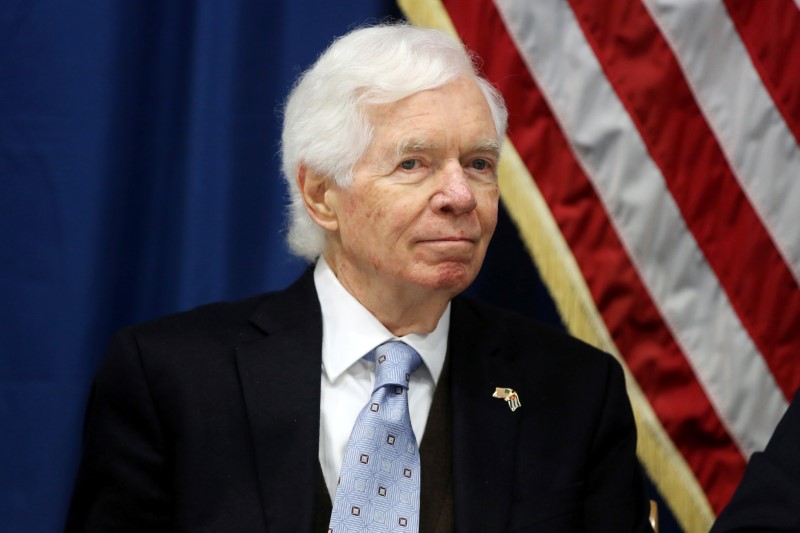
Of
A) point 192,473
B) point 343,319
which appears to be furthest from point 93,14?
point 192,473

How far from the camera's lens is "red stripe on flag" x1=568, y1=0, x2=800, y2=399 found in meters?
2.60

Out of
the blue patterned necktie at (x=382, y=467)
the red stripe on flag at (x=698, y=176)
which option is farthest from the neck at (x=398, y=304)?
the red stripe on flag at (x=698, y=176)

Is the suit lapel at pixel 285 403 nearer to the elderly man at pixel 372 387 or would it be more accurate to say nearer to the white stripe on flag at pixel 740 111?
the elderly man at pixel 372 387

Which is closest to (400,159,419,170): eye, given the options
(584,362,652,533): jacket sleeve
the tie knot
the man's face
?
the man's face

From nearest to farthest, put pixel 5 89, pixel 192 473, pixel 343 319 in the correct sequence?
1. pixel 192 473
2. pixel 343 319
3. pixel 5 89

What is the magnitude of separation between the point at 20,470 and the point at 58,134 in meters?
0.75

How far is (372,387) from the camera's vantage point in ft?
6.70

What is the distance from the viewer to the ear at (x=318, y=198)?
2.09 m

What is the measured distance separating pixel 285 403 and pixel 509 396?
0.42 metres

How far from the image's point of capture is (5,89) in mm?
2490

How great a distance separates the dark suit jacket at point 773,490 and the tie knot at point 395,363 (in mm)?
585

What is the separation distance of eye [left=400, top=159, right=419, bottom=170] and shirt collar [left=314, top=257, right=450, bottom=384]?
270 mm

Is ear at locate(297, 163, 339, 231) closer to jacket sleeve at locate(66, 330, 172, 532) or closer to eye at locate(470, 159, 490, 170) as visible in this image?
eye at locate(470, 159, 490, 170)

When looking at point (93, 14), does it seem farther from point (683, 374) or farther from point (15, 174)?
point (683, 374)
